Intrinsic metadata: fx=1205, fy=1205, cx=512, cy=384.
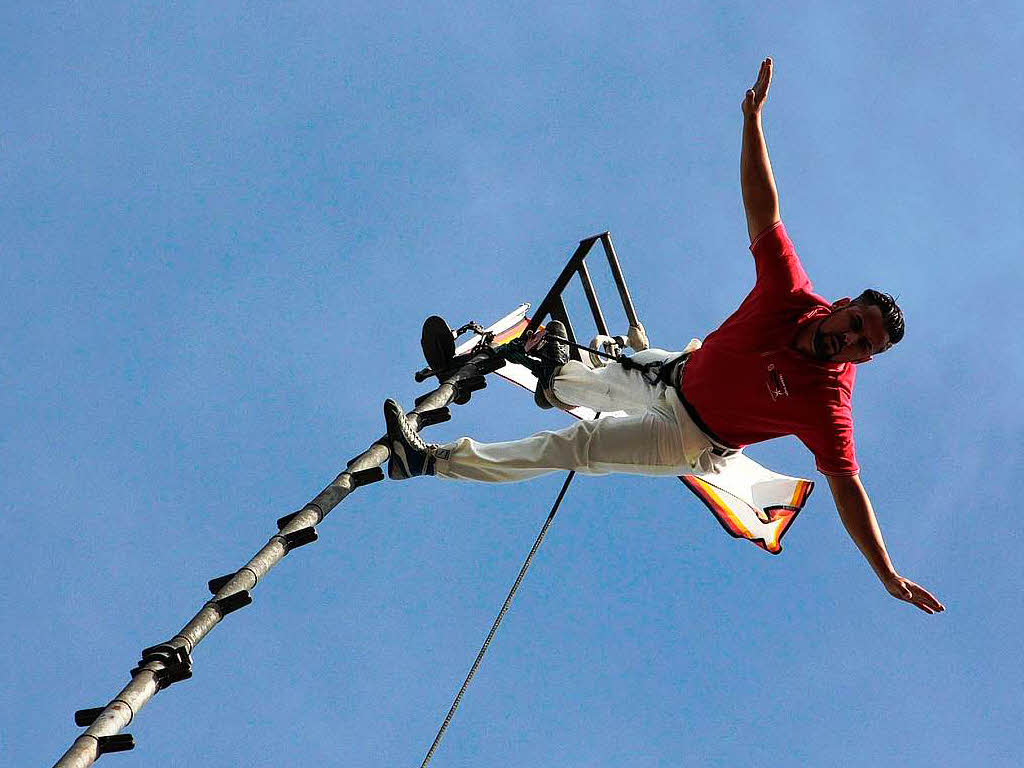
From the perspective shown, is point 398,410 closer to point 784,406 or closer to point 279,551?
point 279,551

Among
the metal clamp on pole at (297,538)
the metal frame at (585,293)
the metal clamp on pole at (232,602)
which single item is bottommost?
the metal clamp on pole at (232,602)

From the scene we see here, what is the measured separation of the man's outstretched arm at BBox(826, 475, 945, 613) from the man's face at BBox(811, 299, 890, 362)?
77cm

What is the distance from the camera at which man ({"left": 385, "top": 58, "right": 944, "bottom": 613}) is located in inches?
242

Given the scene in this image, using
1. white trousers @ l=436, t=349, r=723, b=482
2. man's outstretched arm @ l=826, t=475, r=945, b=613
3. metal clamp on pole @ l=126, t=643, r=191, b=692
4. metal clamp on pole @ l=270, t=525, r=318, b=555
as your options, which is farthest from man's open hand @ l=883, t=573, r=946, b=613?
metal clamp on pole @ l=126, t=643, r=191, b=692

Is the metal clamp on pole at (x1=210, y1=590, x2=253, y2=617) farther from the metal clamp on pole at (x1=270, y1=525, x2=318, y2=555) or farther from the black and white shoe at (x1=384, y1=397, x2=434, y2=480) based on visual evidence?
the black and white shoe at (x1=384, y1=397, x2=434, y2=480)

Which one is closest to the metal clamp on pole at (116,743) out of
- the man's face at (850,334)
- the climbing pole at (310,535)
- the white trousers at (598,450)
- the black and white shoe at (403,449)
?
the climbing pole at (310,535)

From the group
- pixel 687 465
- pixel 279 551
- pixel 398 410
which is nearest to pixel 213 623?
pixel 279 551

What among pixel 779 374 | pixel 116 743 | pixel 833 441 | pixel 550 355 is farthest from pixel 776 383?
pixel 116 743

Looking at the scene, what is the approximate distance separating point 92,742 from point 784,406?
3.76 metres

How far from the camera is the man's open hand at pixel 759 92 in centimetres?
616

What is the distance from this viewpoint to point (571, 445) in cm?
648

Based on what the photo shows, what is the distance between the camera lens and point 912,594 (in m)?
6.41

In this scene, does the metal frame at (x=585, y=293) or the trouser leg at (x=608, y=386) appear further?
the metal frame at (x=585, y=293)

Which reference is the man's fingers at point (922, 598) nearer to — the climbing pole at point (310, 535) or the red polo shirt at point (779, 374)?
the red polo shirt at point (779, 374)
